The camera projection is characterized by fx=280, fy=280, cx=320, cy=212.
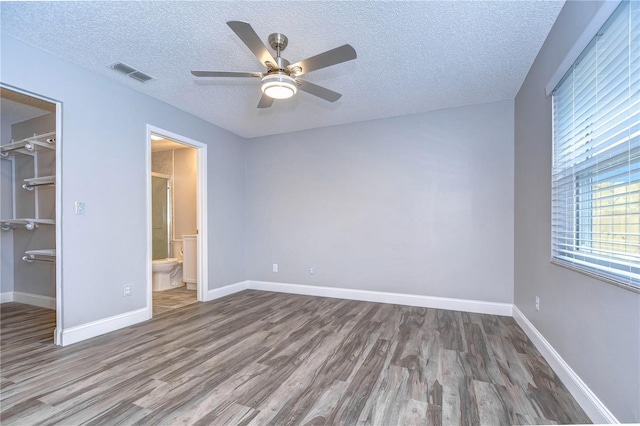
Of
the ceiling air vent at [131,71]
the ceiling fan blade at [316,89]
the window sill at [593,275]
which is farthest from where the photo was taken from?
the ceiling air vent at [131,71]

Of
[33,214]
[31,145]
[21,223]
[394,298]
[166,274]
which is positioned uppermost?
[31,145]

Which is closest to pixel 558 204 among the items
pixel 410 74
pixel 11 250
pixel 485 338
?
pixel 485 338

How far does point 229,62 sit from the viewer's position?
2.56 meters

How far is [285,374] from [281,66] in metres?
2.26

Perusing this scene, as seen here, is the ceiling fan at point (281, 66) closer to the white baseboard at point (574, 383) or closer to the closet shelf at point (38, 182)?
the white baseboard at point (574, 383)

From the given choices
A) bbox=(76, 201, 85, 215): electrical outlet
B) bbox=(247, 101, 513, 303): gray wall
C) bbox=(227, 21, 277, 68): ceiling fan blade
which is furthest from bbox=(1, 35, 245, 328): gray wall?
bbox=(247, 101, 513, 303): gray wall

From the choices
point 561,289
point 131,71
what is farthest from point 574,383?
point 131,71

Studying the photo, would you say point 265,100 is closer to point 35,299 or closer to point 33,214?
point 33,214

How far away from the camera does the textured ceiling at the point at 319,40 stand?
1926 mm

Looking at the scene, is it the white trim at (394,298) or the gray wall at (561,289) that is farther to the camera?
the white trim at (394,298)

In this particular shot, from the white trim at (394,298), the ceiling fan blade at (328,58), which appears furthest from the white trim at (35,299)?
the ceiling fan blade at (328,58)

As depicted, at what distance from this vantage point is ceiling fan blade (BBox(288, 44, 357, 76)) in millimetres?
1832

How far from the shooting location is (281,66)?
6.77 feet

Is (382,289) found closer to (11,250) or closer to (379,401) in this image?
(379,401)
